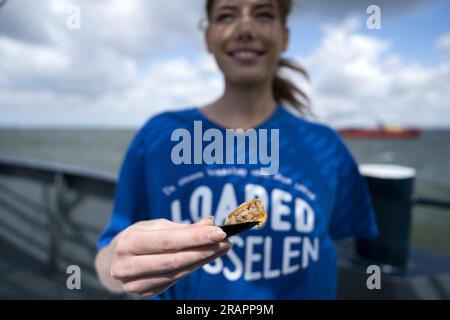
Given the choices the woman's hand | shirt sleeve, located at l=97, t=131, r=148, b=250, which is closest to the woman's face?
shirt sleeve, located at l=97, t=131, r=148, b=250

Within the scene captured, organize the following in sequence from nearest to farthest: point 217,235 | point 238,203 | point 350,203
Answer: point 217,235 < point 238,203 < point 350,203

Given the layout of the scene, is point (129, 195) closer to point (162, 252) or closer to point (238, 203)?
point (238, 203)

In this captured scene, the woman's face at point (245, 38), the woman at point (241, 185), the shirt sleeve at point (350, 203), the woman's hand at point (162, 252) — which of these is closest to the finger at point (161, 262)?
the woman's hand at point (162, 252)

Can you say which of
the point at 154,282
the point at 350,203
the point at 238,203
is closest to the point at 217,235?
the point at 154,282

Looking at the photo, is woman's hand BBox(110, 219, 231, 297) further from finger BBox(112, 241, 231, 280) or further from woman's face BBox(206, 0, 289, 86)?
woman's face BBox(206, 0, 289, 86)
